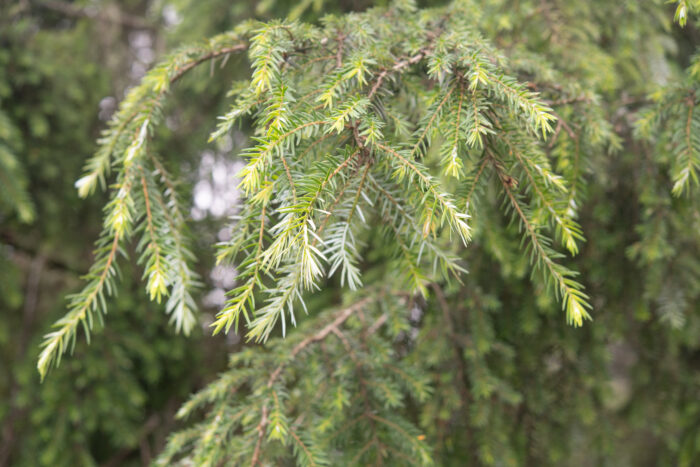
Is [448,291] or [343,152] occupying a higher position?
[343,152]

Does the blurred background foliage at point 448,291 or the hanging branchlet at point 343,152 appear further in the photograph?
the blurred background foliage at point 448,291

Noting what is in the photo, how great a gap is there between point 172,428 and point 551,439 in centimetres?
206

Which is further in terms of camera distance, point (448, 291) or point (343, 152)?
point (448, 291)

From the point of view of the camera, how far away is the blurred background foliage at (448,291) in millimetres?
1571

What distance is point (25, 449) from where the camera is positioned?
87.2 inches

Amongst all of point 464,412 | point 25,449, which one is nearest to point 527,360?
point 464,412

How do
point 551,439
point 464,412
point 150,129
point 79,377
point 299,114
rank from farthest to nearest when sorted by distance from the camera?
point 79,377, point 551,439, point 464,412, point 150,129, point 299,114

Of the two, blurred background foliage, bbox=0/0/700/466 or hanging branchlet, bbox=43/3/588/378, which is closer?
hanging branchlet, bbox=43/3/588/378

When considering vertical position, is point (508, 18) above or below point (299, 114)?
above

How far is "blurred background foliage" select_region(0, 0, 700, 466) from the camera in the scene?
5.16ft

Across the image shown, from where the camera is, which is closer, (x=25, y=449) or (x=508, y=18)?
(x=508, y=18)

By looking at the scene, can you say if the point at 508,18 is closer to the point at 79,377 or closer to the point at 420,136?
the point at 420,136

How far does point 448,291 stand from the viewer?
1.55 meters


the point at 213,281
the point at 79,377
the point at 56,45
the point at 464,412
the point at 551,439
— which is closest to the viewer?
the point at 464,412
